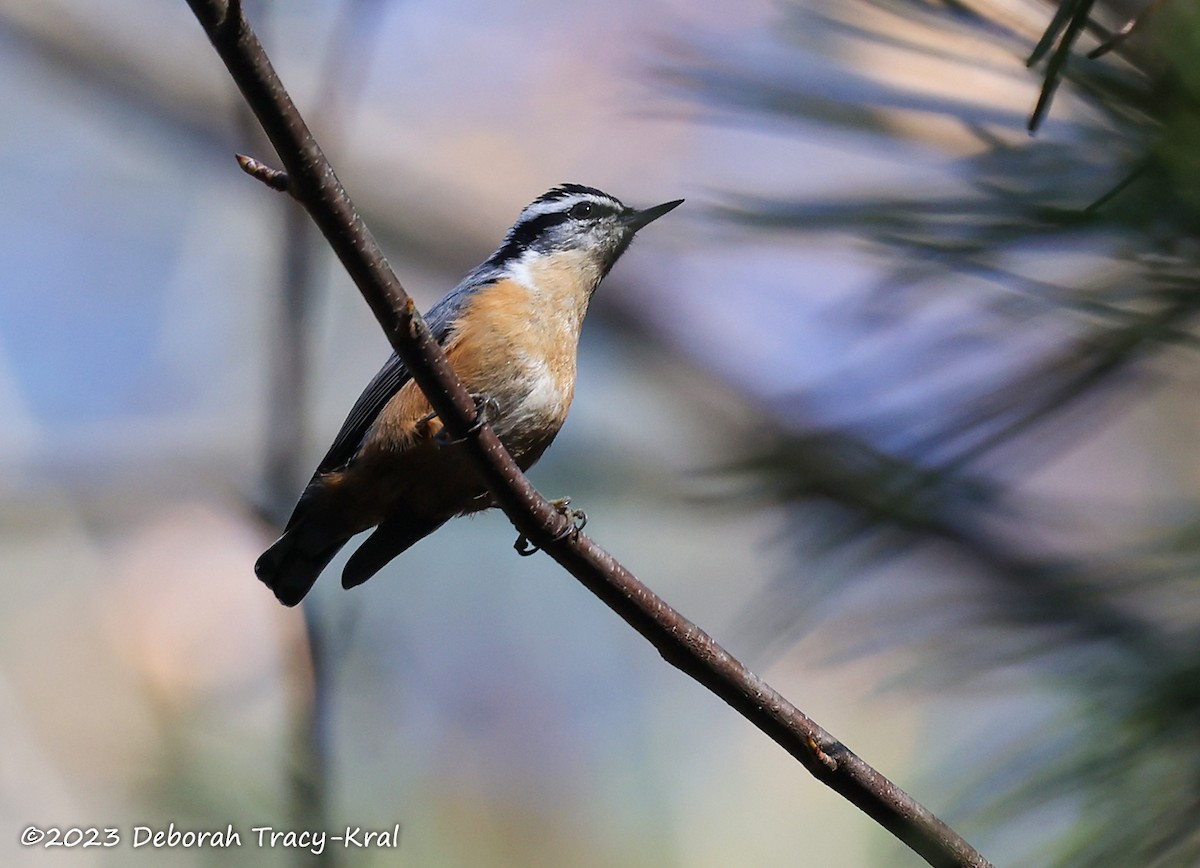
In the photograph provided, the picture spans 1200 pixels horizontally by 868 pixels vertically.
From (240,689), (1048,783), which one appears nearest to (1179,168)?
(1048,783)

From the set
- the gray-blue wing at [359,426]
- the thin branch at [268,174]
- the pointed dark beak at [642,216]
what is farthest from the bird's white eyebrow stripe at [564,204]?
the thin branch at [268,174]

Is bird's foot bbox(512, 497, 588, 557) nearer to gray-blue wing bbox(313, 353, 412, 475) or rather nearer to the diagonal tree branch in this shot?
the diagonal tree branch

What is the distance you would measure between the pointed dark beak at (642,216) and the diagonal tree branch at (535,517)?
1.24 m

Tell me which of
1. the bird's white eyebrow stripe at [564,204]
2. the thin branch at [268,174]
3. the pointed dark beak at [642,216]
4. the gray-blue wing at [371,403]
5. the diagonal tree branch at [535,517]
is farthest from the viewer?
the bird's white eyebrow stripe at [564,204]

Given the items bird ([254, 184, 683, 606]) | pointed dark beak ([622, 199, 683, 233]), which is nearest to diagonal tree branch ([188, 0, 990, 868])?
bird ([254, 184, 683, 606])

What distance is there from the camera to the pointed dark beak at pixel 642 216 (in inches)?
100

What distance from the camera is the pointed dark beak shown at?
2546 mm

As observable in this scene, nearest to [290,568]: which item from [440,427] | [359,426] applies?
[359,426]

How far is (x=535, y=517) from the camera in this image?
146 centimetres

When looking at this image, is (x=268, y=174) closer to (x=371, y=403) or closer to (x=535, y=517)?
(x=535, y=517)

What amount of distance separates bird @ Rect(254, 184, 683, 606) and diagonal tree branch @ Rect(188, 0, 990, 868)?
709mm

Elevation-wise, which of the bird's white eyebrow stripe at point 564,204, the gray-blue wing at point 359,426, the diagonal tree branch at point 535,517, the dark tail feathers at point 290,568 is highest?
the diagonal tree branch at point 535,517

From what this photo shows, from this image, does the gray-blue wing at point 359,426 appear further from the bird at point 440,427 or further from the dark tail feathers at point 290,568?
the dark tail feathers at point 290,568

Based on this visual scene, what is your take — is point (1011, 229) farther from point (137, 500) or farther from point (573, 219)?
point (137, 500)
